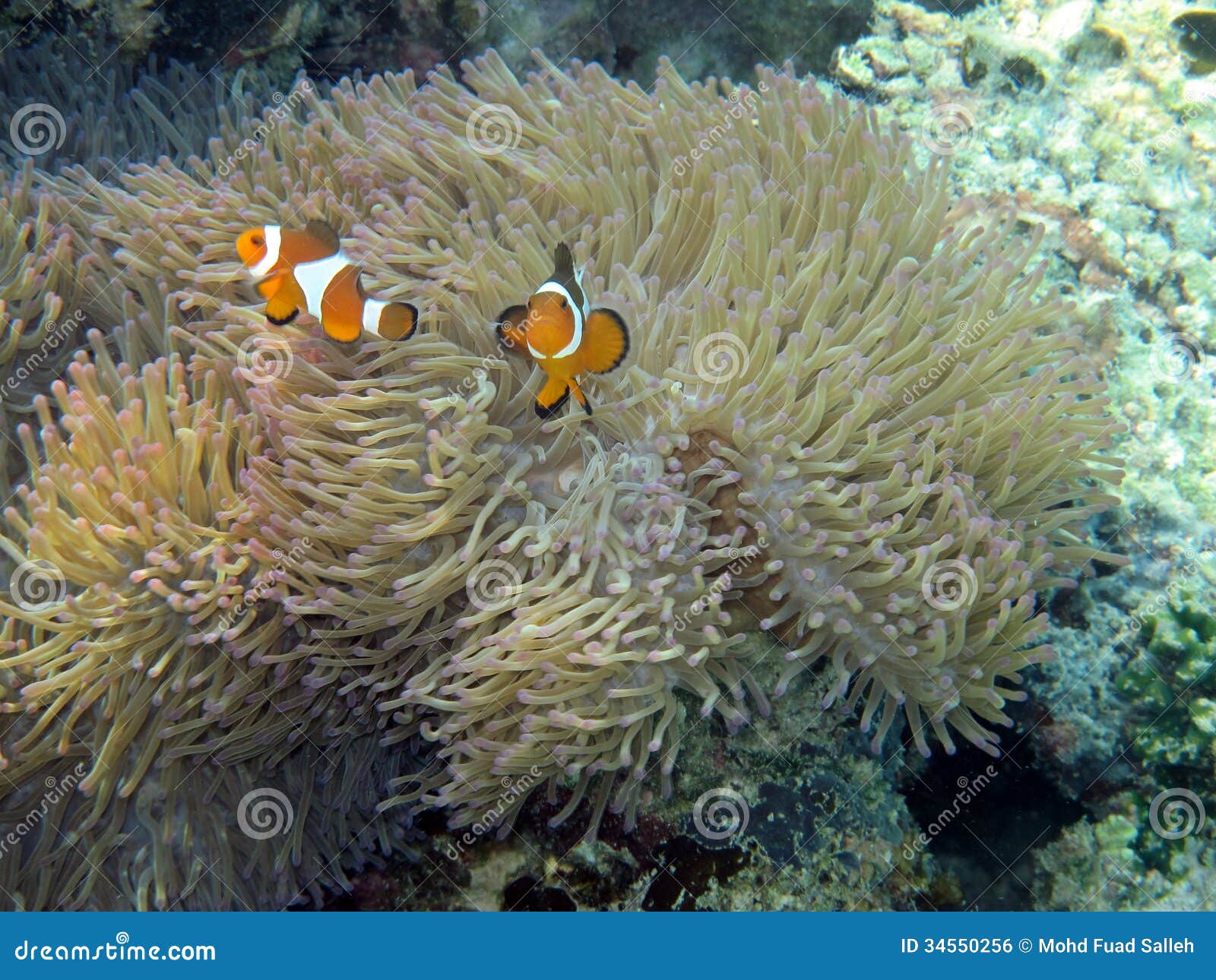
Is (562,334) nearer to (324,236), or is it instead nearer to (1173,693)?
(324,236)

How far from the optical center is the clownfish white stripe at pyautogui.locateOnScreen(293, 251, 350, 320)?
6.11 feet

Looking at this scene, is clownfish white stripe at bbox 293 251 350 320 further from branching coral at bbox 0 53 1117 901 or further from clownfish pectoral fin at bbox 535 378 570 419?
clownfish pectoral fin at bbox 535 378 570 419

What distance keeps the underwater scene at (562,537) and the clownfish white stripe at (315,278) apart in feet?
0.04

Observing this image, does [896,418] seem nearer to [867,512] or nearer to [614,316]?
[867,512]

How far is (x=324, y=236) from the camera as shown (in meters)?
1.95

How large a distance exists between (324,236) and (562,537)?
91cm

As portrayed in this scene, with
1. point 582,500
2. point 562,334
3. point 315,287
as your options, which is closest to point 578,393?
point 562,334

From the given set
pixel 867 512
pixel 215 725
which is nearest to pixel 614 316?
pixel 867 512

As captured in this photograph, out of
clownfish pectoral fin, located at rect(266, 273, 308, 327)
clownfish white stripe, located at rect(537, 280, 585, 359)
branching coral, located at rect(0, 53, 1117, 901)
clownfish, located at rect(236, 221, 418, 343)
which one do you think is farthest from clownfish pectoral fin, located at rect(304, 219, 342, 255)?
clownfish white stripe, located at rect(537, 280, 585, 359)

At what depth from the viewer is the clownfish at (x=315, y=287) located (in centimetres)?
184

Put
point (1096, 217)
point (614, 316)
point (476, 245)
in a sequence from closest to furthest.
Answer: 1. point (614, 316)
2. point (476, 245)
3. point (1096, 217)

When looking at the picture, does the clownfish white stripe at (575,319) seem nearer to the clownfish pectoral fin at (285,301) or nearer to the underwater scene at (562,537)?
the underwater scene at (562,537)
